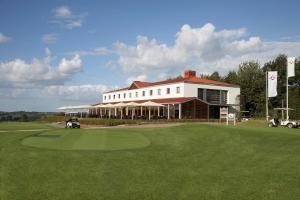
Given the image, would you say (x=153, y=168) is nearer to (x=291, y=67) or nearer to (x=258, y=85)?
(x=291, y=67)

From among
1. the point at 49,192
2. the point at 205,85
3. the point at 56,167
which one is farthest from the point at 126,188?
the point at 205,85

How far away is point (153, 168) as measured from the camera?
12.3 m

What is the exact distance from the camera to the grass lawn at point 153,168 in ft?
31.1

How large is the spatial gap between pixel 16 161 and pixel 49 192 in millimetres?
4463

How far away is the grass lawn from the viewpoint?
9.48 metres

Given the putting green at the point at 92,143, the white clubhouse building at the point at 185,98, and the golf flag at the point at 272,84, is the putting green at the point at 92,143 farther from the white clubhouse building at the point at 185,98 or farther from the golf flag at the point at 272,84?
the white clubhouse building at the point at 185,98

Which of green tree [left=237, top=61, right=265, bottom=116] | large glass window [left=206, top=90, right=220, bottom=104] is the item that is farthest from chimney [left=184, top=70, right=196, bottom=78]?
green tree [left=237, top=61, right=265, bottom=116]

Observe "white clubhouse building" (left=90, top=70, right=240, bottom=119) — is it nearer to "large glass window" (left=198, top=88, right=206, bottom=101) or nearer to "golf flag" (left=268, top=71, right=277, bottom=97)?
"large glass window" (left=198, top=88, right=206, bottom=101)

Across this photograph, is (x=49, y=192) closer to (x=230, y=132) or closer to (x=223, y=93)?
(x=230, y=132)

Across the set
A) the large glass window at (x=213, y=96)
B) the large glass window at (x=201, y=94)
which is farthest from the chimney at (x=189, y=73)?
the large glass window at (x=201, y=94)

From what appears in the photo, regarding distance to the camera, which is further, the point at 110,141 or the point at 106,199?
the point at 110,141

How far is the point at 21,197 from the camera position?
901 cm

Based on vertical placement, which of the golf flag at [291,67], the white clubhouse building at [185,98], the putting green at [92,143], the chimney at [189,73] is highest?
the chimney at [189,73]

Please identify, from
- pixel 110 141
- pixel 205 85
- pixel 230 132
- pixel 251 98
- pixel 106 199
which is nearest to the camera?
pixel 106 199
